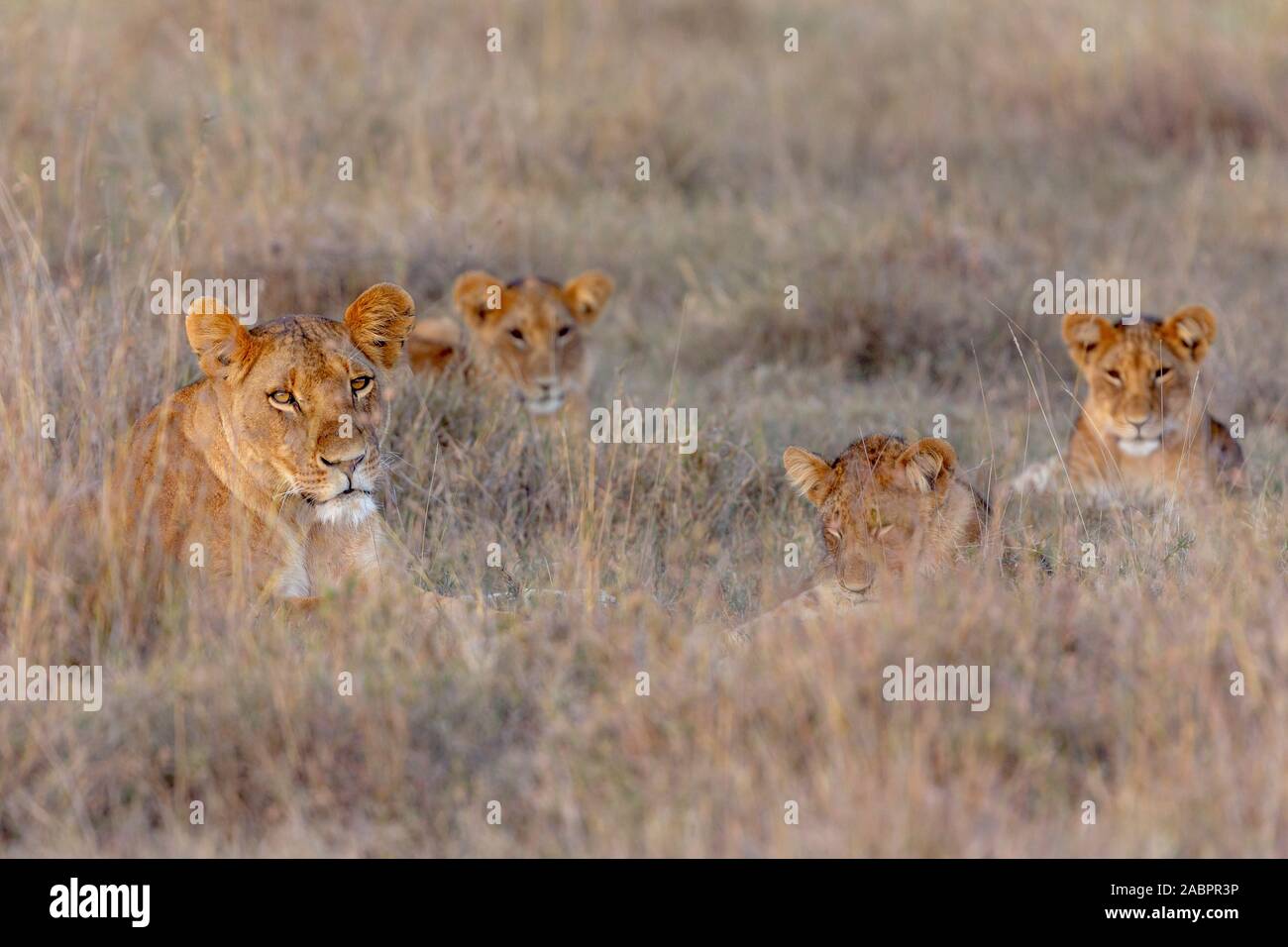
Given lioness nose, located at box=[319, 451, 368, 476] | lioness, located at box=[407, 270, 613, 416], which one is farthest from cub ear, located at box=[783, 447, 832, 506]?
lioness, located at box=[407, 270, 613, 416]

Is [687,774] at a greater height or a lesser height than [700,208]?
lesser

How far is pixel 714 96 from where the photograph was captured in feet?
44.1

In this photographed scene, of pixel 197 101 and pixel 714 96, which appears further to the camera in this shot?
pixel 714 96

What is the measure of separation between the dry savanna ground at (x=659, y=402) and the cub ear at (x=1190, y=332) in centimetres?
42

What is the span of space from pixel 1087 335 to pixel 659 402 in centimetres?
184

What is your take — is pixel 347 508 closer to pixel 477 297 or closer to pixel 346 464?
pixel 346 464

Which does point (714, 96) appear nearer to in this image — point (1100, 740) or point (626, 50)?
point (626, 50)

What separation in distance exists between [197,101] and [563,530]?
5937mm

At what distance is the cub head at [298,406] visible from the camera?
493 cm

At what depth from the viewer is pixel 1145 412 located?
23.3 feet
